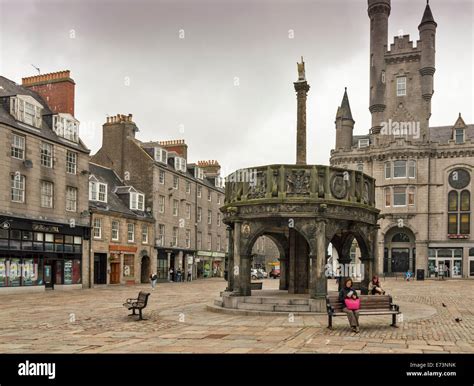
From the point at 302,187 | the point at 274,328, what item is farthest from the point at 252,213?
the point at 274,328

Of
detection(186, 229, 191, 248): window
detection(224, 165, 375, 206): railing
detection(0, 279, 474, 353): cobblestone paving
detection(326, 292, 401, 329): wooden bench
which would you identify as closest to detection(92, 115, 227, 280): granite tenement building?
detection(186, 229, 191, 248): window

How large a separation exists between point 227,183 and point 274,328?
7229 mm

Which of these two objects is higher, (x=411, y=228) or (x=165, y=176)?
(x=165, y=176)

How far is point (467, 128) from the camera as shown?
198ft

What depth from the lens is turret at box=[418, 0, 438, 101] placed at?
61.0m

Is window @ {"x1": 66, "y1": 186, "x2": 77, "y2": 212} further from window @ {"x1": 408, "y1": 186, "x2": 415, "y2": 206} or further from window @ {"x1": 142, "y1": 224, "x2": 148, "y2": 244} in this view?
window @ {"x1": 408, "y1": 186, "x2": 415, "y2": 206}

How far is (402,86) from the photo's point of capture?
62.9 metres

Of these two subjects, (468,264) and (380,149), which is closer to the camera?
(468,264)

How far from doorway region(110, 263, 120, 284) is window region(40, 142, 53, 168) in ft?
37.3

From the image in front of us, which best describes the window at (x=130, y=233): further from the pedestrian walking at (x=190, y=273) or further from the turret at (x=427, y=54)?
the turret at (x=427, y=54)

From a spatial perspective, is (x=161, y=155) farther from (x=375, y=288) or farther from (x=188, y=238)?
(x=375, y=288)

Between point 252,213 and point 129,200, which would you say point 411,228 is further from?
point 252,213

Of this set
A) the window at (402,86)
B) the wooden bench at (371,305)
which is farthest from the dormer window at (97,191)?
the window at (402,86)

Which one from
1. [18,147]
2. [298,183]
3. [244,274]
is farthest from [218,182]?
[298,183]
